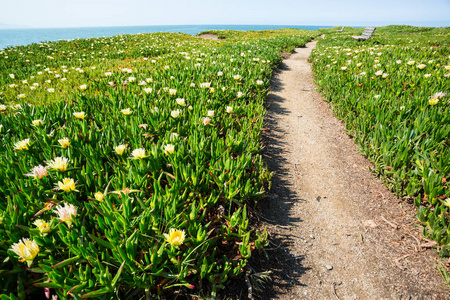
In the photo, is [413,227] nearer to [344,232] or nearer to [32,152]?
[344,232]

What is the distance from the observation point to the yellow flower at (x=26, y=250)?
1176mm

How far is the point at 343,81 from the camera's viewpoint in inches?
190

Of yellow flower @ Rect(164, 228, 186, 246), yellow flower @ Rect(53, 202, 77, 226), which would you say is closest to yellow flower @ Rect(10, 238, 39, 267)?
yellow flower @ Rect(53, 202, 77, 226)

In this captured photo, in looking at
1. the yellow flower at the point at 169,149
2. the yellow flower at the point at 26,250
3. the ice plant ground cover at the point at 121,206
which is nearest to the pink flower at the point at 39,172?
the ice plant ground cover at the point at 121,206

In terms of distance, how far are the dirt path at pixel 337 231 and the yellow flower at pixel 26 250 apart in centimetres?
149

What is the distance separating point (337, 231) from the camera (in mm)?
2123

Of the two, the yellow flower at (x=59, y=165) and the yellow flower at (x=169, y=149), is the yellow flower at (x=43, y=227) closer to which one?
the yellow flower at (x=59, y=165)

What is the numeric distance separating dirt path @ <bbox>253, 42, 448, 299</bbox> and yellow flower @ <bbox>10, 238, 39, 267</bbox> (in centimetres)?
149

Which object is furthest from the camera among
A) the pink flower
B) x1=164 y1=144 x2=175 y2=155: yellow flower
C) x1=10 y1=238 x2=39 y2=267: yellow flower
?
x1=164 y1=144 x2=175 y2=155: yellow flower

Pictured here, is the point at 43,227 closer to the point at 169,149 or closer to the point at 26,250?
the point at 26,250

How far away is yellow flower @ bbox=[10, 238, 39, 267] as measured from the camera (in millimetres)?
1176

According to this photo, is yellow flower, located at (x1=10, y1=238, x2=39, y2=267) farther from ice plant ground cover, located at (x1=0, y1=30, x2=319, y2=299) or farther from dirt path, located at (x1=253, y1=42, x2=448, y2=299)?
dirt path, located at (x1=253, y1=42, x2=448, y2=299)

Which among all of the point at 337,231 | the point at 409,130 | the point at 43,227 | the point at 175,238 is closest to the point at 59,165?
the point at 43,227

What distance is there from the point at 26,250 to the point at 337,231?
7.65 feet
